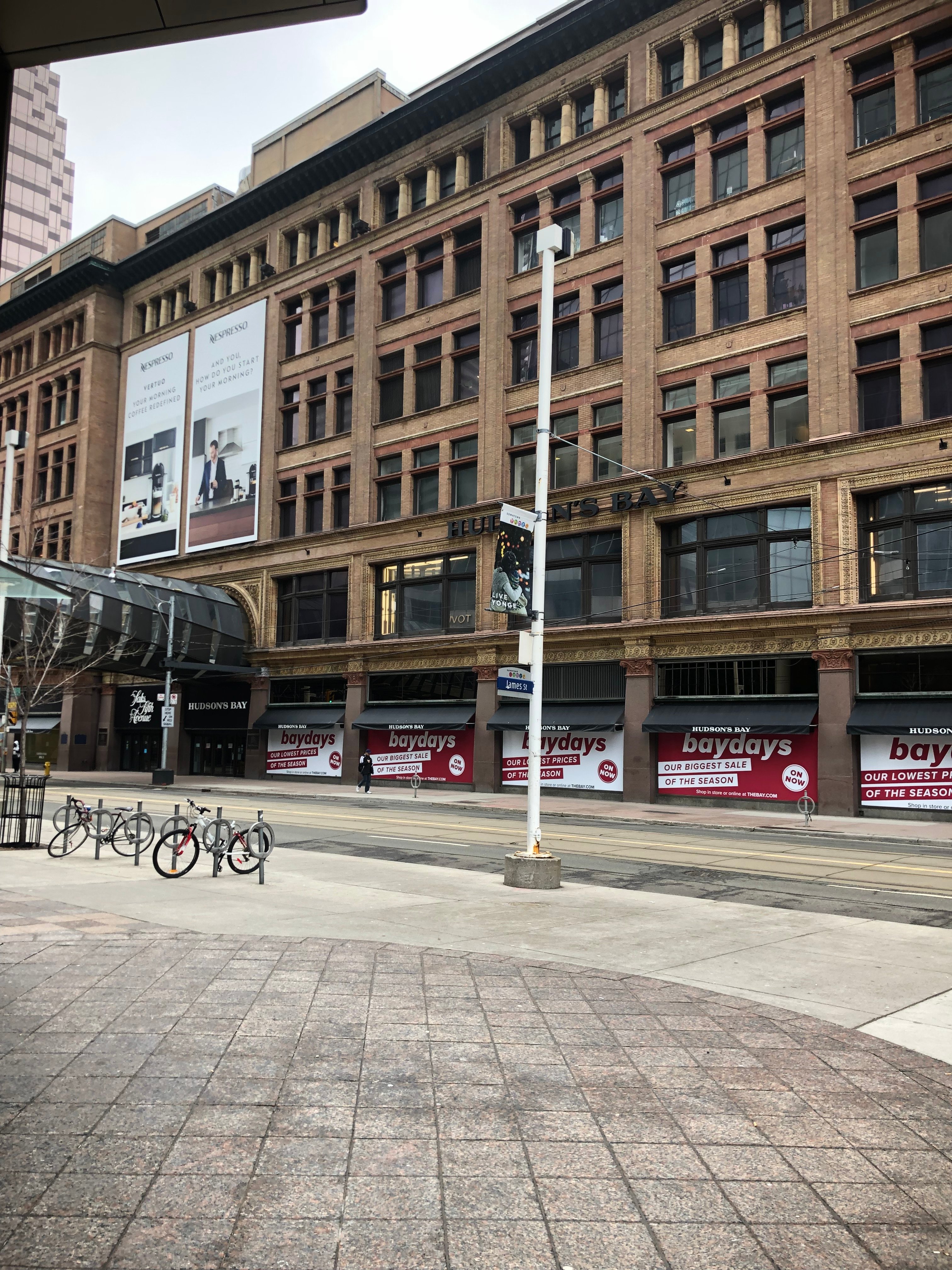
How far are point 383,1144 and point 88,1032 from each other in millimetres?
2762

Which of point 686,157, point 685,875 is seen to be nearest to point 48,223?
point 686,157


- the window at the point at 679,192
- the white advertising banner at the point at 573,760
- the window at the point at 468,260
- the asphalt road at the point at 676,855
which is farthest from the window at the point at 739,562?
the window at the point at 468,260

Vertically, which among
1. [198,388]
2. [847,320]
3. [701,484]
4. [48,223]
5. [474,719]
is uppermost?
[48,223]

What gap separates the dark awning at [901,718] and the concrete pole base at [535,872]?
18384mm

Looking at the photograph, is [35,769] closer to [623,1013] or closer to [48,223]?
[623,1013]

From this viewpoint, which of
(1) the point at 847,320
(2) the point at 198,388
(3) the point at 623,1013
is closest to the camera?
(3) the point at 623,1013

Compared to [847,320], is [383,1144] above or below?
below

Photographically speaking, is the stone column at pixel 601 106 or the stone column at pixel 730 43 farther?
the stone column at pixel 601 106

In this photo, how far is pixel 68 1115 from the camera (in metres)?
5.17

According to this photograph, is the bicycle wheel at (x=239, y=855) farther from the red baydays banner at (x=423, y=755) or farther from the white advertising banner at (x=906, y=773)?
the red baydays banner at (x=423, y=755)

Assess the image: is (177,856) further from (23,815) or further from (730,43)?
(730,43)

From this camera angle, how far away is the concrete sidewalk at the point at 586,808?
2656cm

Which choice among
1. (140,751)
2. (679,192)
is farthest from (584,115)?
(140,751)

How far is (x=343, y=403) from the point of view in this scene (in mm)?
49062
